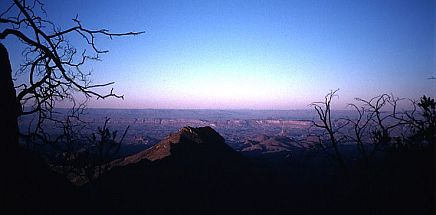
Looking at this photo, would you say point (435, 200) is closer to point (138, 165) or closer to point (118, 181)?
point (118, 181)

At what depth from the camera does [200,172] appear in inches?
1244

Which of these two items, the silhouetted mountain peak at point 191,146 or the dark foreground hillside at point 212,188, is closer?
the dark foreground hillside at point 212,188

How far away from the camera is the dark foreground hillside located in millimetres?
5141

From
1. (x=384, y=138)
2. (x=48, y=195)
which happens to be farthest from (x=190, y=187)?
(x=48, y=195)

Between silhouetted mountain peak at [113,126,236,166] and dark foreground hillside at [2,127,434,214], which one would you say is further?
silhouetted mountain peak at [113,126,236,166]

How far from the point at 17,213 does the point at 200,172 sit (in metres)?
28.4

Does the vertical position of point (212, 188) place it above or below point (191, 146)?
below

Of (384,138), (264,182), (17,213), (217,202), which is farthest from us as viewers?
(264,182)

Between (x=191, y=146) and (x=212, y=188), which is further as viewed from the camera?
(x=191, y=146)

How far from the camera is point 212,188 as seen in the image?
97.1ft

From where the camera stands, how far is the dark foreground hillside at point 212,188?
5.14 m

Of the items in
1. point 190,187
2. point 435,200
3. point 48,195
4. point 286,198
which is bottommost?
point 286,198

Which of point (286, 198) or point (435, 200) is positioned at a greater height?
point (435, 200)

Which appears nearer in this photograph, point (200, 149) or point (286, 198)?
point (286, 198)
